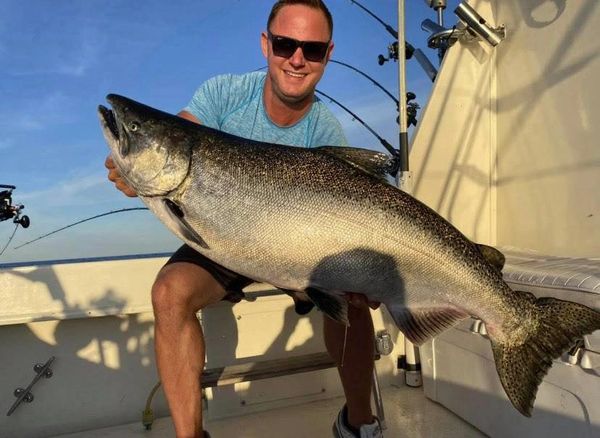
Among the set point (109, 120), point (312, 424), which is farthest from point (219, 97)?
point (312, 424)

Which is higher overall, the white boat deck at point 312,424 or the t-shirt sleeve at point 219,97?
the t-shirt sleeve at point 219,97

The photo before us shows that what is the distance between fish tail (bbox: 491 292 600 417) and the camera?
2059mm

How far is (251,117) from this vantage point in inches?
127

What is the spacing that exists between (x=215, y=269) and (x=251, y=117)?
1.06 m

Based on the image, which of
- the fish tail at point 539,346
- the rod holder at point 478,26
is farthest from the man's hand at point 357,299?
the rod holder at point 478,26

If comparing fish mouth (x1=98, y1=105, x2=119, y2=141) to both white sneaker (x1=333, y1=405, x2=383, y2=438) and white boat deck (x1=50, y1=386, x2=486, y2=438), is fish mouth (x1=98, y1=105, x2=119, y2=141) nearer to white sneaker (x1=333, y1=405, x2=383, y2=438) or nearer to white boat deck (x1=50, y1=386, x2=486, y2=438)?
white sneaker (x1=333, y1=405, x2=383, y2=438)

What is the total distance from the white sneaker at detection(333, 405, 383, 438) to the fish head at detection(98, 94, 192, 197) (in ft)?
5.59

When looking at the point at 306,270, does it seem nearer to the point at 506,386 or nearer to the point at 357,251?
the point at 357,251

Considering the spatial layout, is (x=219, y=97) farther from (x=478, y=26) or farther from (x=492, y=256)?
(x=478, y=26)

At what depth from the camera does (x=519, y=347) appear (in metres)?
2.13

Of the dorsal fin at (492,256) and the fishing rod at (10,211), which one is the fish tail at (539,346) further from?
the fishing rod at (10,211)

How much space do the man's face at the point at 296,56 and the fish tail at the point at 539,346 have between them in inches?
70.3

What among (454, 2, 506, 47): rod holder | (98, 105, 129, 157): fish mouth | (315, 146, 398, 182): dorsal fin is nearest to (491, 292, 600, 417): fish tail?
(315, 146, 398, 182): dorsal fin

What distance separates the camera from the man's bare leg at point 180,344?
242 cm
